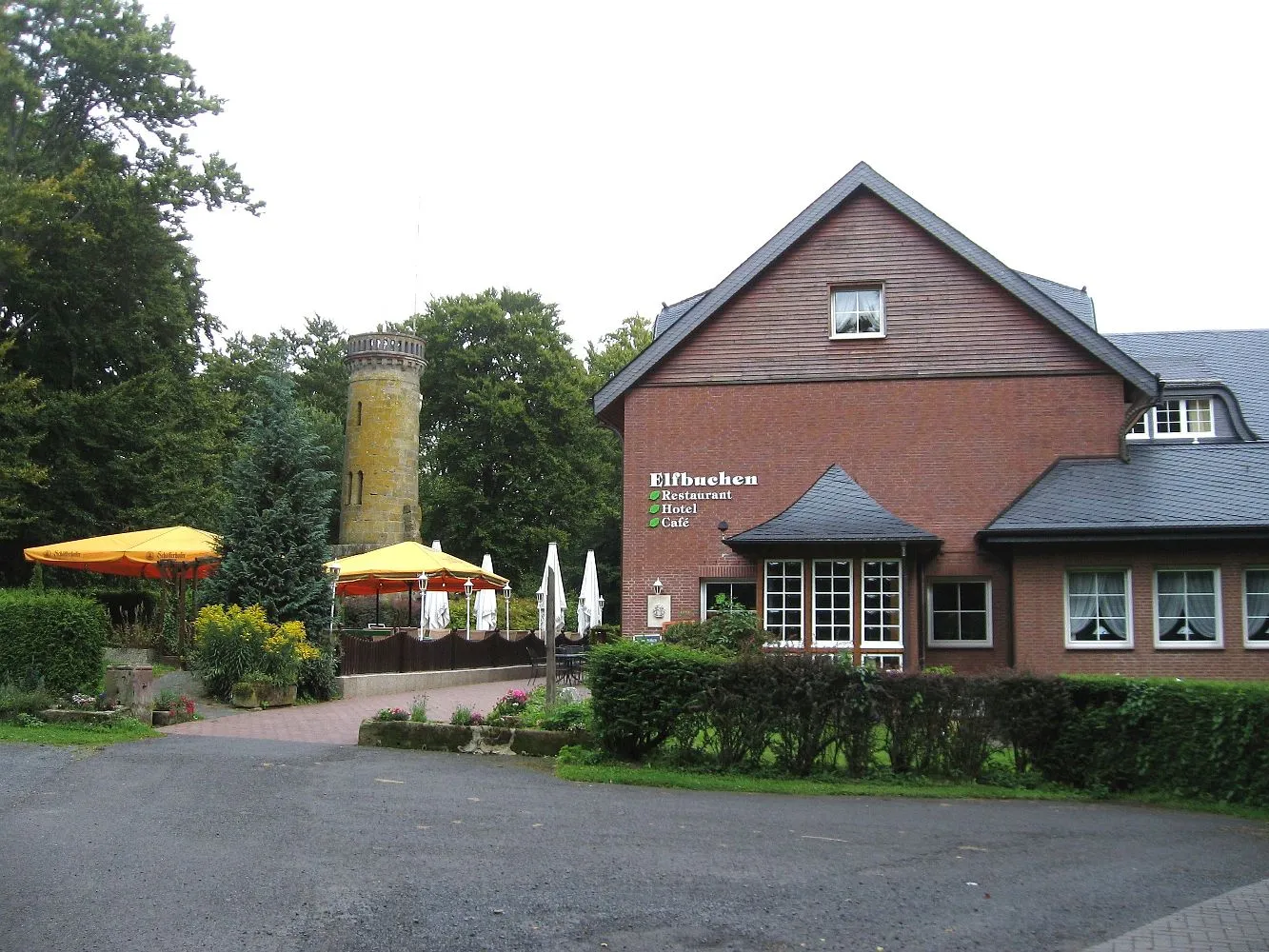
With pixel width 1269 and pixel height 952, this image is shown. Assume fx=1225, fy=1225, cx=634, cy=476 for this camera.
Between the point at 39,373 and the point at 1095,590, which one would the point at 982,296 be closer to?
the point at 1095,590

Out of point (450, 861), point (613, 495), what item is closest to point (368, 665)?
point (450, 861)

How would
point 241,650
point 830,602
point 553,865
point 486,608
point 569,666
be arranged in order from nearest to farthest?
point 553,865 < point 241,650 < point 830,602 < point 569,666 < point 486,608

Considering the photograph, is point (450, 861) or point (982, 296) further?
point (982, 296)

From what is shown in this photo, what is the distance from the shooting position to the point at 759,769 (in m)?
12.3

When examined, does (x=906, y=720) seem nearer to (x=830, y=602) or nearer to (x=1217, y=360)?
(x=830, y=602)

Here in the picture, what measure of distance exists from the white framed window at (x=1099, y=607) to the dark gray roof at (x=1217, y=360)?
794 cm

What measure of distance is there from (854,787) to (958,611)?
34.3 ft

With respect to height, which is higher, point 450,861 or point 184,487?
point 184,487

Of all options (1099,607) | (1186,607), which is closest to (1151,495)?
(1186,607)

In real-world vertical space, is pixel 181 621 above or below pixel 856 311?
below

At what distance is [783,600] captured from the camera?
20.4 metres

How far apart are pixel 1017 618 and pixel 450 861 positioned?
14.0 metres

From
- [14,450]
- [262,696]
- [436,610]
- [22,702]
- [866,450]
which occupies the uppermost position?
[14,450]

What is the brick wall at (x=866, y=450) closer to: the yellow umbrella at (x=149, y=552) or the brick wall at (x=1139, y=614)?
the brick wall at (x=1139, y=614)
